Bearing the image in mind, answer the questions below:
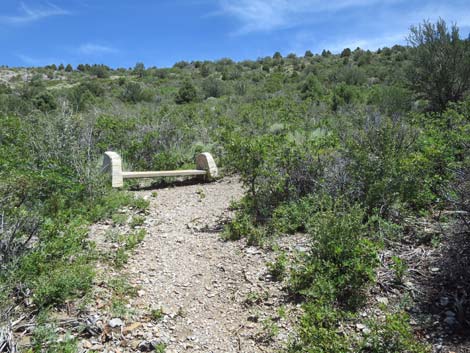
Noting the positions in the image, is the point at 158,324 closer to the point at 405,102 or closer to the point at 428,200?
the point at 428,200

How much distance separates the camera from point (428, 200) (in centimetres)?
425

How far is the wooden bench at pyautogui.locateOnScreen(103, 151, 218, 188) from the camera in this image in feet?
20.8

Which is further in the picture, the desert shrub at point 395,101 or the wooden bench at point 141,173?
the desert shrub at point 395,101

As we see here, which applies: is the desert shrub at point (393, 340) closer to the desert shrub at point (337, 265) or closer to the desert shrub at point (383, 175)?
the desert shrub at point (337, 265)

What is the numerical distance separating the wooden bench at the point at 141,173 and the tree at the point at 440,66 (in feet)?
22.9

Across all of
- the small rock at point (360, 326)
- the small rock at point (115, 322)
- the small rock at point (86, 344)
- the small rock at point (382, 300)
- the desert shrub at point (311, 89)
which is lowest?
the small rock at point (86, 344)

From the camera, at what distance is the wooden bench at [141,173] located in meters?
6.35

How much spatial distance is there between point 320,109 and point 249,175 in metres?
7.94

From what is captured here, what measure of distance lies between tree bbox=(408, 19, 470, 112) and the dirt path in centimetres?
838

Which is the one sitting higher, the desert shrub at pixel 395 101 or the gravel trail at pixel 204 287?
the desert shrub at pixel 395 101

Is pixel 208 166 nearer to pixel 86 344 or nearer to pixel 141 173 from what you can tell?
pixel 141 173

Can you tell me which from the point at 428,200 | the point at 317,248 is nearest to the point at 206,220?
the point at 317,248

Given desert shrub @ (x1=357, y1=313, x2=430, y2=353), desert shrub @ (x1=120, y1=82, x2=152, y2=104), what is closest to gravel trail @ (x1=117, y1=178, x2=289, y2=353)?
desert shrub @ (x1=357, y1=313, x2=430, y2=353)

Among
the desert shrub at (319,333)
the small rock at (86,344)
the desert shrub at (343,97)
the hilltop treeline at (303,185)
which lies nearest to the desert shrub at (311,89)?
the desert shrub at (343,97)
